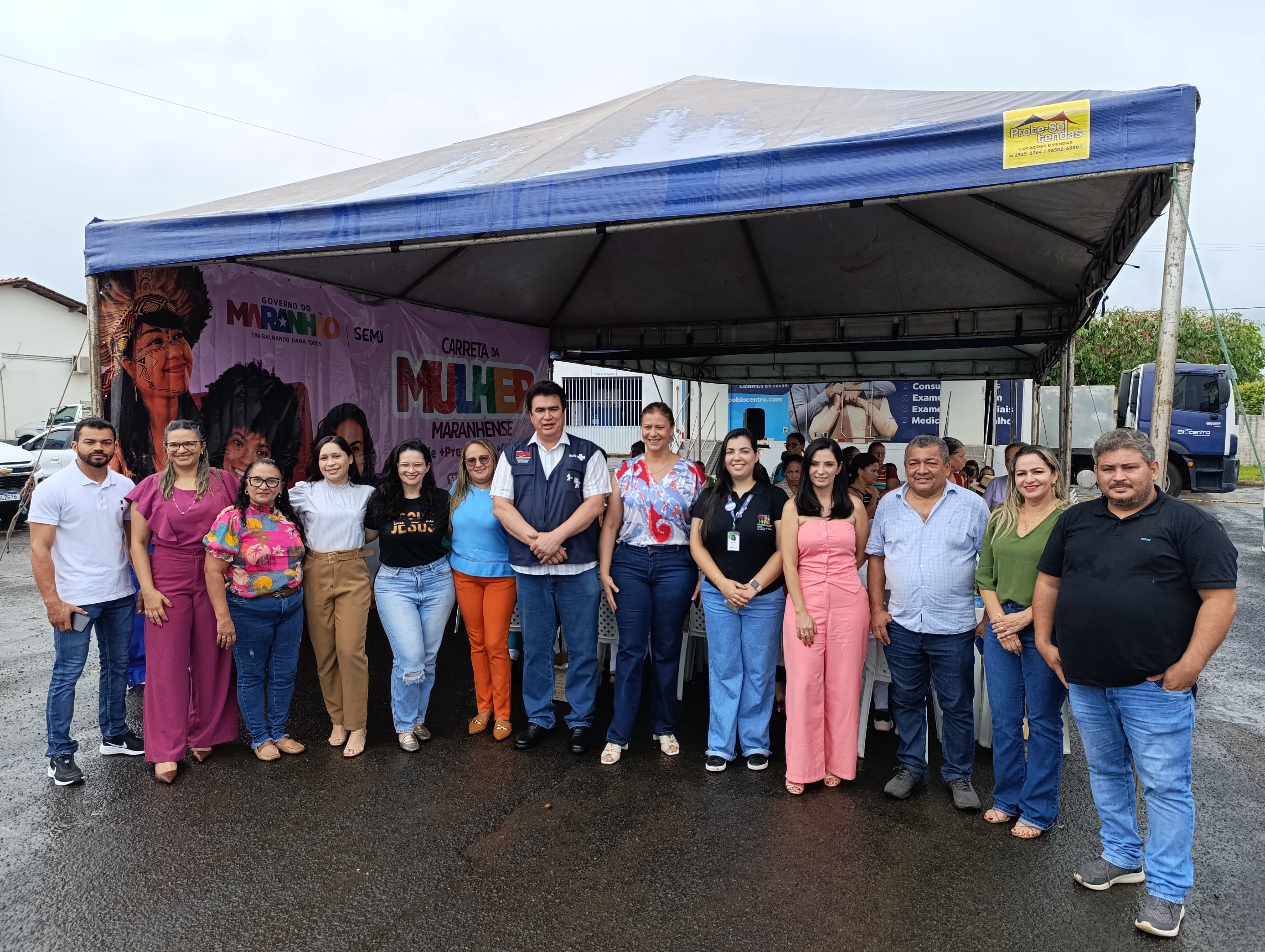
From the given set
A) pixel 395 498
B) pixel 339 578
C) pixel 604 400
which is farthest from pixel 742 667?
pixel 604 400

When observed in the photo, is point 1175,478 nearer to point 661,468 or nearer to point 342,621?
point 661,468

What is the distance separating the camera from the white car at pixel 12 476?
35.2 ft

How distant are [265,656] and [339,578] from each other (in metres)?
0.51

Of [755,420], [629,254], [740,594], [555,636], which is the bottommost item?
[555,636]

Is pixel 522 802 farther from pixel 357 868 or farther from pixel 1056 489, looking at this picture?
pixel 1056 489

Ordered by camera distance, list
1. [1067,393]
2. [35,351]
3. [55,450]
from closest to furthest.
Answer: [1067,393]
[55,450]
[35,351]

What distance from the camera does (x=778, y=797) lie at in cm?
346

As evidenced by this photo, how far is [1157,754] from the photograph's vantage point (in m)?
2.54

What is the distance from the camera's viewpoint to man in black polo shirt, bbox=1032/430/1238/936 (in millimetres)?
2406

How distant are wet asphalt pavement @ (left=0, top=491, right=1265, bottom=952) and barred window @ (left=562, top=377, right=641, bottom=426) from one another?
1750cm

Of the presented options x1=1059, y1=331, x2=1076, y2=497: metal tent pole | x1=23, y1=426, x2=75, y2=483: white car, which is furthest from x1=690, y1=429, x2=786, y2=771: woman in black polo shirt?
x1=23, y1=426, x2=75, y2=483: white car

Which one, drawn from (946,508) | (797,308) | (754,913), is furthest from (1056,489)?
(797,308)

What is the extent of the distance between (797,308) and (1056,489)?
4720 mm

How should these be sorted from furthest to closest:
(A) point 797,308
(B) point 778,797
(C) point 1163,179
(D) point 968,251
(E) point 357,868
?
1. (A) point 797,308
2. (D) point 968,251
3. (B) point 778,797
4. (C) point 1163,179
5. (E) point 357,868
